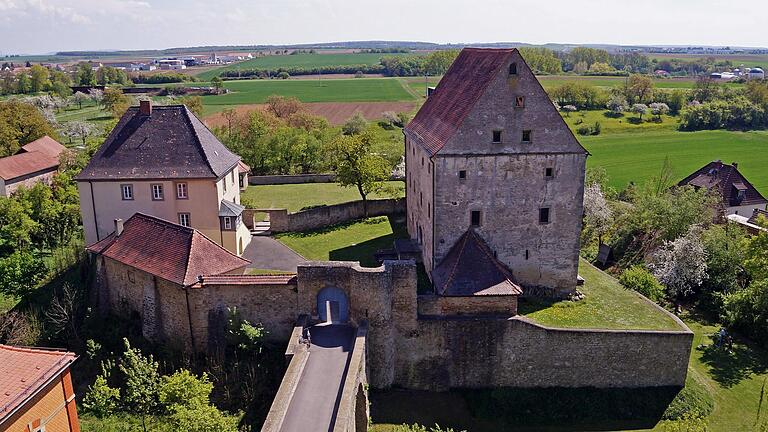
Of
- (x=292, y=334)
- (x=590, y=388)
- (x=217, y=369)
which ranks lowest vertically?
(x=590, y=388)

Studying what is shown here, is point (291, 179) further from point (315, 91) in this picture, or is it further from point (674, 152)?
point (315, 91)

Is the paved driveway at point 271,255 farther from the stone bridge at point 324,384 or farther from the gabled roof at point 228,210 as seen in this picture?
the stone bridge at point 324,384

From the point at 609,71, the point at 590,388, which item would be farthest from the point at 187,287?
the point at 609,71

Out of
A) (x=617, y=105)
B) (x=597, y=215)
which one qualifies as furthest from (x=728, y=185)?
(x=617, y=105)

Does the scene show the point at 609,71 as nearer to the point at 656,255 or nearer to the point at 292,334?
the point at 656,255

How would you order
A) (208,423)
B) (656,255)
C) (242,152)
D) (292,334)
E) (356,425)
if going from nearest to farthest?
(208,423)
(356,425)
(292,334)
(656,255)
(242,152)

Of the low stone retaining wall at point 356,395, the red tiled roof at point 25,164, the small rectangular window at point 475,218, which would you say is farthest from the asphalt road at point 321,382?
the red tiled roof at point 25,164

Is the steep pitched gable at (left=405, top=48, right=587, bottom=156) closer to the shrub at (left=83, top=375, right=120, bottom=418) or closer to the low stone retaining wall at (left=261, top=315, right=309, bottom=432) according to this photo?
the low stone retaining wall at (left=261, top=315, right=309, bottom=432)
